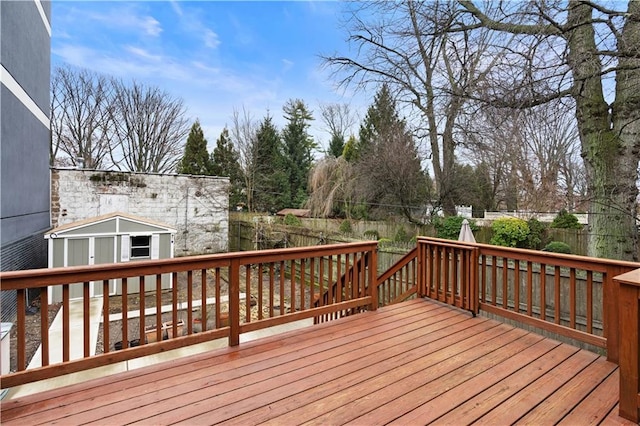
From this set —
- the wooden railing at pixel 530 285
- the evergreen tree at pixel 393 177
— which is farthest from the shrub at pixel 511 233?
the wooden railing at pixel 530 285

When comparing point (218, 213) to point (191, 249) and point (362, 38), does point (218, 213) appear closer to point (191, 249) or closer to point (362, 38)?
point (191, 249)

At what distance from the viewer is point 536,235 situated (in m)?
8.70

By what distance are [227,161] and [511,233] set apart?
14.3 meters

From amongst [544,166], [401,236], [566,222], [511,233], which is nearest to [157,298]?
[511,233]

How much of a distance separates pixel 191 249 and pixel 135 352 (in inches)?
410

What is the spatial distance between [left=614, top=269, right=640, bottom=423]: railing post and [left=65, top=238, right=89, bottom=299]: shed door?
936 cm

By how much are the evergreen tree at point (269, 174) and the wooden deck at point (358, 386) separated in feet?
49.6

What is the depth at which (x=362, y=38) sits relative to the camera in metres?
6.81

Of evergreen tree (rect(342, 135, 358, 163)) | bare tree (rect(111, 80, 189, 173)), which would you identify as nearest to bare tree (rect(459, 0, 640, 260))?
evergreen tree (rect(342, 135, 358, 163))

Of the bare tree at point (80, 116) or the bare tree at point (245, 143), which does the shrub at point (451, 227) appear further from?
the bare tree at point (80, 116)

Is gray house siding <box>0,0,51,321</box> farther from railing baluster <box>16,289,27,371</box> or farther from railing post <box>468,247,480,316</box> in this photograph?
railing post <box>468,247,480,316</box>

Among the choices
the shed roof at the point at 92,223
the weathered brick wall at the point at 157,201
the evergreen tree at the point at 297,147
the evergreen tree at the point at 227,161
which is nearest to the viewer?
the shed roof at the point at 92,223

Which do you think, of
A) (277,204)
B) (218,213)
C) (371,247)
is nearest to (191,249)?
(218,213)

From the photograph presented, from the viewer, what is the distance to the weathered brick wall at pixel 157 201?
10.1 m
